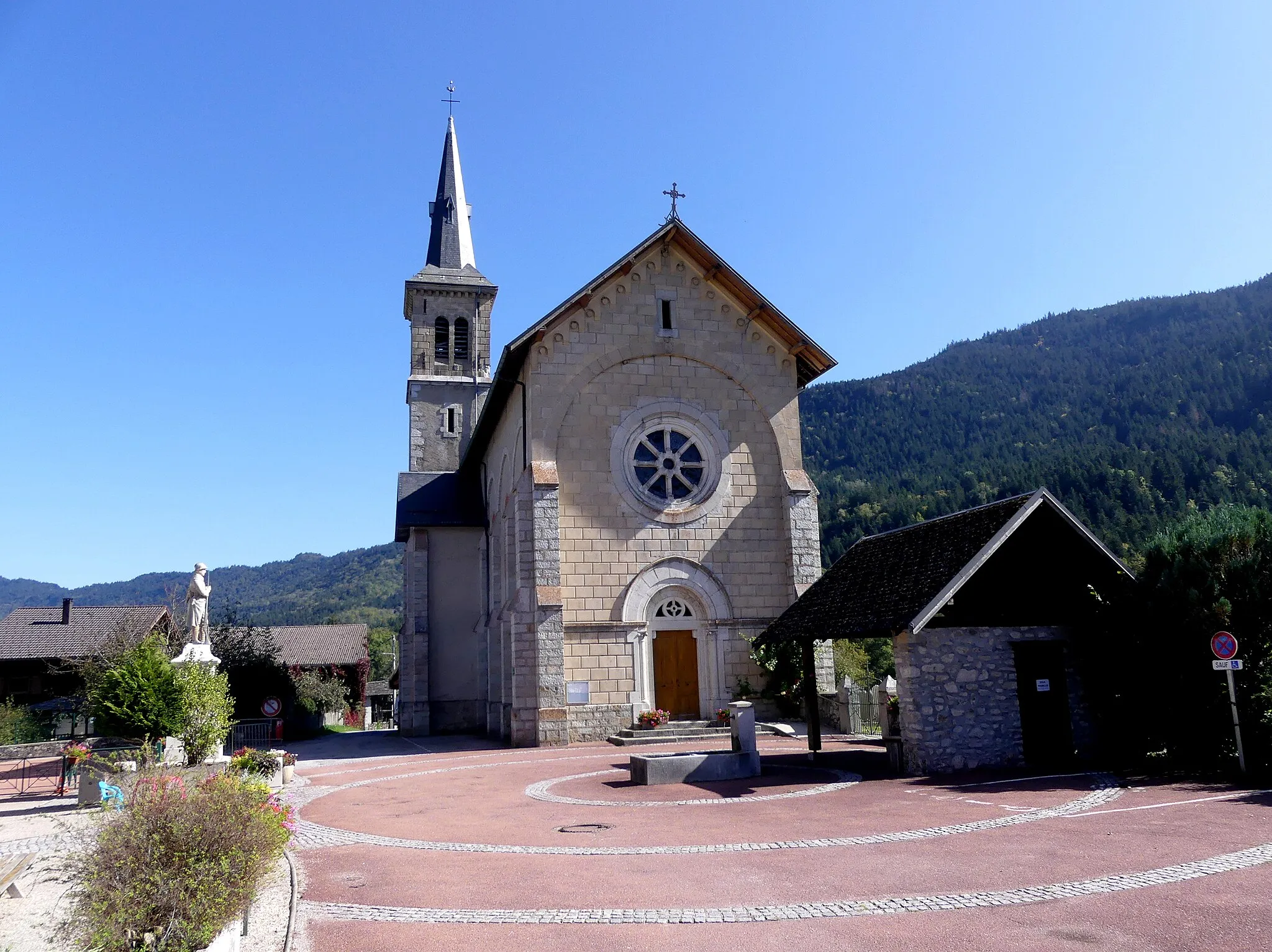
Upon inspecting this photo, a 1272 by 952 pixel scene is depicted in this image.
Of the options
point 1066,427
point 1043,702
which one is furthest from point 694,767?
point 1066,427

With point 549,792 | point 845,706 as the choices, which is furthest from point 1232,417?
point 549,792

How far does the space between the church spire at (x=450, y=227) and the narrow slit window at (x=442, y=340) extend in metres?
3.03

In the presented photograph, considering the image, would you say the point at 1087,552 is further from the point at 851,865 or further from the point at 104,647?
the point at 104,647

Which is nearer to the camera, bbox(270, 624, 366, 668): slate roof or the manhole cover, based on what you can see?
the manhole cover

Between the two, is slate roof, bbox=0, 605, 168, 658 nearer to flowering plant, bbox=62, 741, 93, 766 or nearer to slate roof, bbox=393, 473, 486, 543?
slate roof, bbox=393, 473, 486, 543

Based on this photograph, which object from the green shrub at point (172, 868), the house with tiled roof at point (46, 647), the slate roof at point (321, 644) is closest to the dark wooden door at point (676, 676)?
the green shrub at point (172, 868)

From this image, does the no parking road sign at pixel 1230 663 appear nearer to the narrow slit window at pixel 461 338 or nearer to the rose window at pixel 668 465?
the rose window at pixel 668 465

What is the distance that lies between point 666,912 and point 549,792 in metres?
7.80

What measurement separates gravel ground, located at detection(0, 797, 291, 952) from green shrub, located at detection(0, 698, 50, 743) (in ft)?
68.6

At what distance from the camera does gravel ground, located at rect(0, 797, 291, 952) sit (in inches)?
273

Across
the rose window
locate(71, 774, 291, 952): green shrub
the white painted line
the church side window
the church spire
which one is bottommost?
the white painted line

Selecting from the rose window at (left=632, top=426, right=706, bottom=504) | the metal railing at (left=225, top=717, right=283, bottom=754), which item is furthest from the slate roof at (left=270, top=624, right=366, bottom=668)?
the rose window at (left=632, top=426, right=706, bottom=504)

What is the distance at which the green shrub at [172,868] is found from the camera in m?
5.87

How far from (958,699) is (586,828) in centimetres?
674
